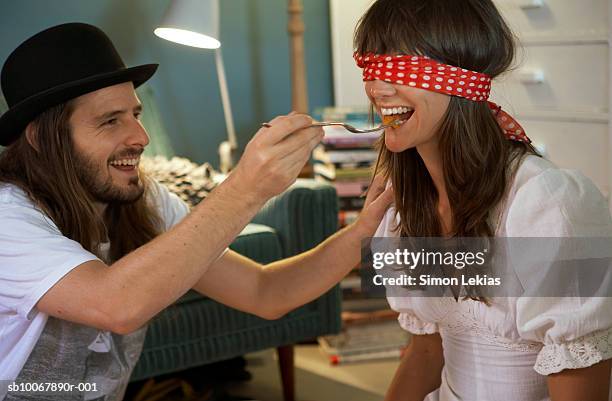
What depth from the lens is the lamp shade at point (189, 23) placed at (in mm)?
2248

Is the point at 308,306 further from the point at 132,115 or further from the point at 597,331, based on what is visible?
the point at 597,331

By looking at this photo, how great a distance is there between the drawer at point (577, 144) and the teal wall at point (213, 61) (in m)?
1.26

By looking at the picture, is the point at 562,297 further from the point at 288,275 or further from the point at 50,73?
the point at 50,73

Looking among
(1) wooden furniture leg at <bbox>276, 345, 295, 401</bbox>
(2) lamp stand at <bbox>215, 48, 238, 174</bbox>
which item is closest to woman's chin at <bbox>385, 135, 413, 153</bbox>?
(1) wooden furniture leg at <bbox>276, 345, 295, 401</bbox>

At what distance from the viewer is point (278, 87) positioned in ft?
10.9

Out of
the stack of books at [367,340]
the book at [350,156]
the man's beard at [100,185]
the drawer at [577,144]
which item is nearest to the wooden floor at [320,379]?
the stack of books at [367,340]

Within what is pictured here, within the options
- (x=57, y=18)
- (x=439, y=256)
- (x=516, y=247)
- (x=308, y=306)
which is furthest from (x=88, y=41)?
(x=57, y=18)

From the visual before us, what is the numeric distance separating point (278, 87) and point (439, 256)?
2111 millimetres

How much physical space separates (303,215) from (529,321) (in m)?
1.32

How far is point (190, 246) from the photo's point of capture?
1189 millimetres

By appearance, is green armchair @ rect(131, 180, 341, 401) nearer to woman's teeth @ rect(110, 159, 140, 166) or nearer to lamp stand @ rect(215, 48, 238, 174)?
lamp stand @ rect(215, 48, 238, 174)

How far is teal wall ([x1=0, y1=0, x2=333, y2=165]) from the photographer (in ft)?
9.85

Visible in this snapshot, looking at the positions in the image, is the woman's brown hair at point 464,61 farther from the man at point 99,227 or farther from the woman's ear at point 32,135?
the woman's ear at point 32,135

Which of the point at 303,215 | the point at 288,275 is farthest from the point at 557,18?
the point at 288,275
